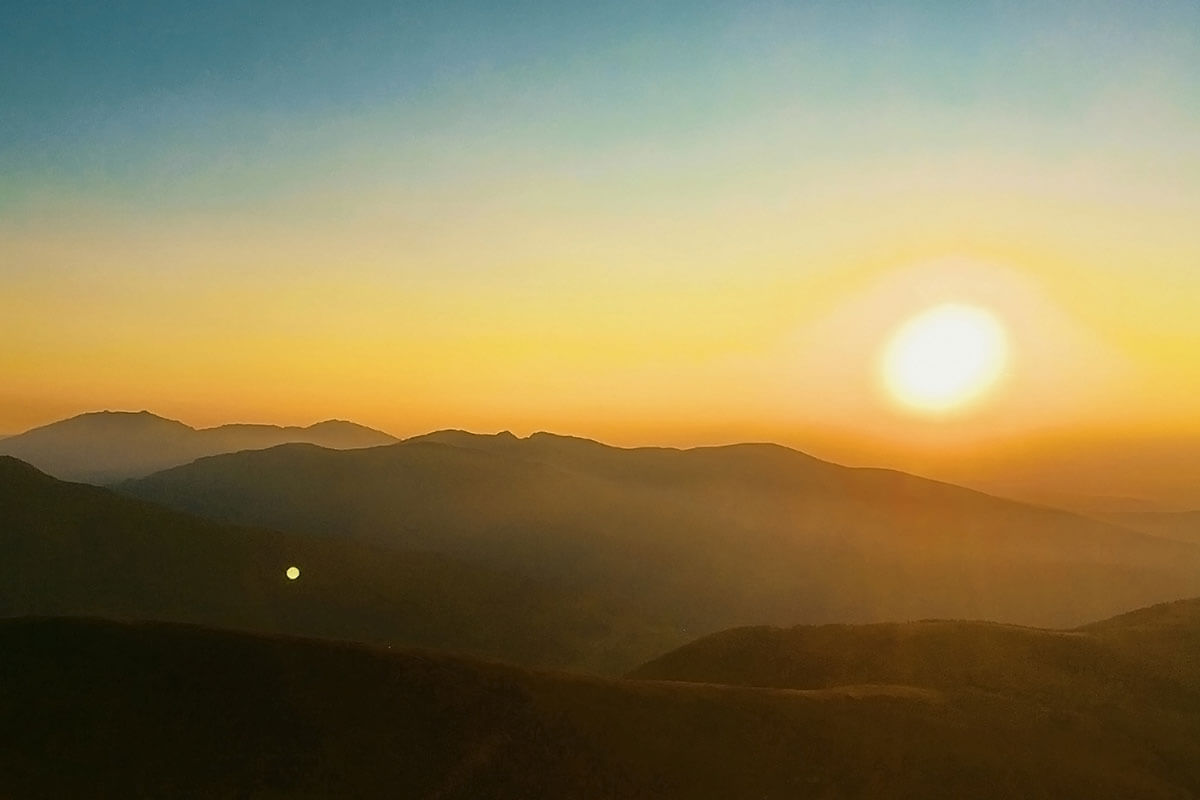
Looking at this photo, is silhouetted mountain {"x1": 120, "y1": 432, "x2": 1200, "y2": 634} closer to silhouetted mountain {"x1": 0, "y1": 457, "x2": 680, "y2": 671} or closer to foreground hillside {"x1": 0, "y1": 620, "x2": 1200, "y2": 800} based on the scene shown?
silhouetted mountain {"x1": 0, "y1": 457, "x2": 680, "y2": 671}

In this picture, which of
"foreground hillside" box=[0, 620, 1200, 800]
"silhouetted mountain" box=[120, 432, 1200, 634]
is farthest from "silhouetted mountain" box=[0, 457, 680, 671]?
"foreground hillside" box=[0, 620, 1200, 800]

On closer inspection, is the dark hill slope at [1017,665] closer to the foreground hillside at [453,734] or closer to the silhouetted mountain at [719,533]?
the foreground hillside at [453,734]

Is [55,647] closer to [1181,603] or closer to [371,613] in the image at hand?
[371,613]

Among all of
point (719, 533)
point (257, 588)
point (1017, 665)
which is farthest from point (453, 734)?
point (719, 533)

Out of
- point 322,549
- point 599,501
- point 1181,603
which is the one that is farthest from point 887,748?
point 599,501

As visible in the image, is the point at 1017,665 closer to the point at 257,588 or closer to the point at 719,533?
the point at 257,588

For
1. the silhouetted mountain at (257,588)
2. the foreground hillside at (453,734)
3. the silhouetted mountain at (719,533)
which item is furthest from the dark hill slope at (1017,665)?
the silhouetted mountain at (719,533)
